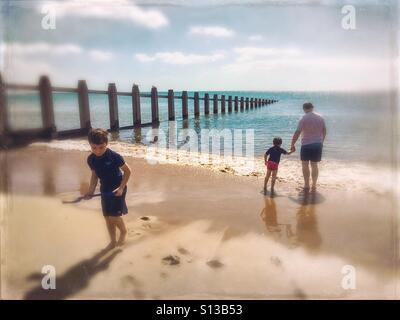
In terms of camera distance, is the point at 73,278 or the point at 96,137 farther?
the point at 96,137

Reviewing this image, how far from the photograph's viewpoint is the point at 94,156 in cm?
381

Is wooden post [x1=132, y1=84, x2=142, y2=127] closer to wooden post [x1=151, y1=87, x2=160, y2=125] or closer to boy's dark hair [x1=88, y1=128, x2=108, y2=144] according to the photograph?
wooden post [x1=151, y1=87, x2=160, y2=125]

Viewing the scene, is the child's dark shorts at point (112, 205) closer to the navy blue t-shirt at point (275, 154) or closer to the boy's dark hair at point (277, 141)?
the navy blue t-shirt at point (275, 154)

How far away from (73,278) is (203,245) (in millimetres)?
1312

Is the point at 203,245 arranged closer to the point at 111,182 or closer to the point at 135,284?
the point at 135,284

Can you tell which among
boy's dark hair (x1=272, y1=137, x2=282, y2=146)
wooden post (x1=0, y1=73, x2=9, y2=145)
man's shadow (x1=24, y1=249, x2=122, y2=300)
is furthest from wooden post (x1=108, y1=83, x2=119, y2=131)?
man's shadow (x1=24, y1=249, x2=122, y2=300)

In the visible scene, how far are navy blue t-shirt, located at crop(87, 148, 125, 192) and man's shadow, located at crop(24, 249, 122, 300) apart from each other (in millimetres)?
688

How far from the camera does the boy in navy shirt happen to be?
3.76 m

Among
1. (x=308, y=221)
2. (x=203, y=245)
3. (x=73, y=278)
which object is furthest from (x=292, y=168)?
(x=73, y=278)

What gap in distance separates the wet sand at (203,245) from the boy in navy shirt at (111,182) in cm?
23

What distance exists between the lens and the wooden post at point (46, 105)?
10383 mm

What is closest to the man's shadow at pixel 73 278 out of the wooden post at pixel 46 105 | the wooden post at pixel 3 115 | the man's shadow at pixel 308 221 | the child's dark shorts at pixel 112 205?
the child's dark shorts at pixel 112 205

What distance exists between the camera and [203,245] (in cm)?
385
